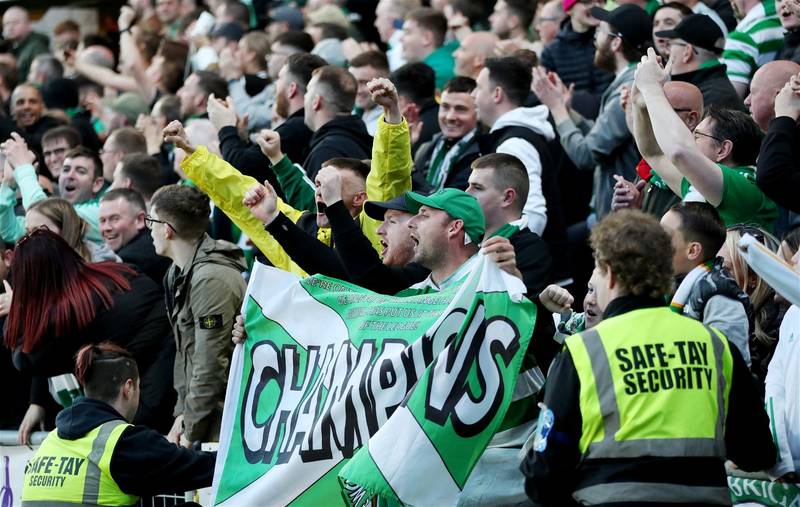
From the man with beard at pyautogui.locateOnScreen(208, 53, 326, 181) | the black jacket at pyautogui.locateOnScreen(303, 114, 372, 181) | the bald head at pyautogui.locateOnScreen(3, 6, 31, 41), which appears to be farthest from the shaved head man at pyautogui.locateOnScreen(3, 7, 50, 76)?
the black jacket at pyautogui.locateOnScreen(303, 114, 372, 181)

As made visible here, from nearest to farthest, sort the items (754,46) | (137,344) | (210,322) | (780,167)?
(780,167)
(210,322)
(137,344)
(754,46)

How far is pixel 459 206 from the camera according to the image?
6398 mm

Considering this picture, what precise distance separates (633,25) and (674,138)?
328 centimetres

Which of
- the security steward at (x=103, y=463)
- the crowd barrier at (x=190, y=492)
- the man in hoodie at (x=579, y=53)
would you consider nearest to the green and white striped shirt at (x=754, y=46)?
the man in hoodie at (x=579, y=53)

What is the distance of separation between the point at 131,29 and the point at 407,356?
1175 centimetres

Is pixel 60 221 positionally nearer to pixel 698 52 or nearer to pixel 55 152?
pixel 55 152

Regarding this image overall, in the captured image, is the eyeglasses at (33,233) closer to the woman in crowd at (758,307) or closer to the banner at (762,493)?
the woman in crowd at (758,307)

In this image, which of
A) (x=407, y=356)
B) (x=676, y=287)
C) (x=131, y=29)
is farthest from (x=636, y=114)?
(x=131, y=29)

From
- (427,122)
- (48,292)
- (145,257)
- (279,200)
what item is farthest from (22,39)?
(279,200)

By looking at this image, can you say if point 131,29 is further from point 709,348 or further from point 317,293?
point 709,348

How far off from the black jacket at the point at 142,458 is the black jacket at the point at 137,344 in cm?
159

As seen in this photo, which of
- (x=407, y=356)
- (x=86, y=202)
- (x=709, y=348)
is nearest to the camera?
(x=709, y=348)

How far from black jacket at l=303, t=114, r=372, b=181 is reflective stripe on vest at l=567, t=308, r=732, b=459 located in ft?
12.8

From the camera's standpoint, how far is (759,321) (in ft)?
20.4
